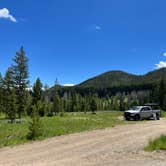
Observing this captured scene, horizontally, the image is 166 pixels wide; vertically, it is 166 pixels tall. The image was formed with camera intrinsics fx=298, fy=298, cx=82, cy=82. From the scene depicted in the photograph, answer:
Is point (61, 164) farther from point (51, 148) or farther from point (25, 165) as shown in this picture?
point (51, 148)

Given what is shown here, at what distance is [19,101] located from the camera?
57.3 meters

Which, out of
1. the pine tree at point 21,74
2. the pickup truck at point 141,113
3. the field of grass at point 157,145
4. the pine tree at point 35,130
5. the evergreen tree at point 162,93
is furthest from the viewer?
the evergreen tree at point 162,93

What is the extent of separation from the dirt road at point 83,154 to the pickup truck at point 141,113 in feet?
60.9

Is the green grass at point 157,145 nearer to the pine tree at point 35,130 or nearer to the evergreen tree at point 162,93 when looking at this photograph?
the pine tree at point 35,130

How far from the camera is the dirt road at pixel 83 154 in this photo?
1223 cm

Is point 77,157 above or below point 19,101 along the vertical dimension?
below

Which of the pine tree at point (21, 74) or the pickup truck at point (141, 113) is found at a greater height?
the pine tree at point (21, 74)

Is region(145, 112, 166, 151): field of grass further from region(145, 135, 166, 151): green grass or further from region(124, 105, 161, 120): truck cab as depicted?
region(124, 105, 161, 120): truck cab

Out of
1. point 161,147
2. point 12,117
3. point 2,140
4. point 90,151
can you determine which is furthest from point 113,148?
point 12,117

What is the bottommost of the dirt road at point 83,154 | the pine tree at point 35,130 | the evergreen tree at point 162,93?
the dirt road at point 83,154

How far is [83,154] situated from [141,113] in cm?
2483

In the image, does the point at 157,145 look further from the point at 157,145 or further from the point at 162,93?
the point at 162,93

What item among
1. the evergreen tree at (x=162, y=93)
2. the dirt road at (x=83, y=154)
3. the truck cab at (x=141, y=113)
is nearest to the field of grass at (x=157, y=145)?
the dirt road at (x=83, y=154)

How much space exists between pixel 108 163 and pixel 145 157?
1954 millimetres
